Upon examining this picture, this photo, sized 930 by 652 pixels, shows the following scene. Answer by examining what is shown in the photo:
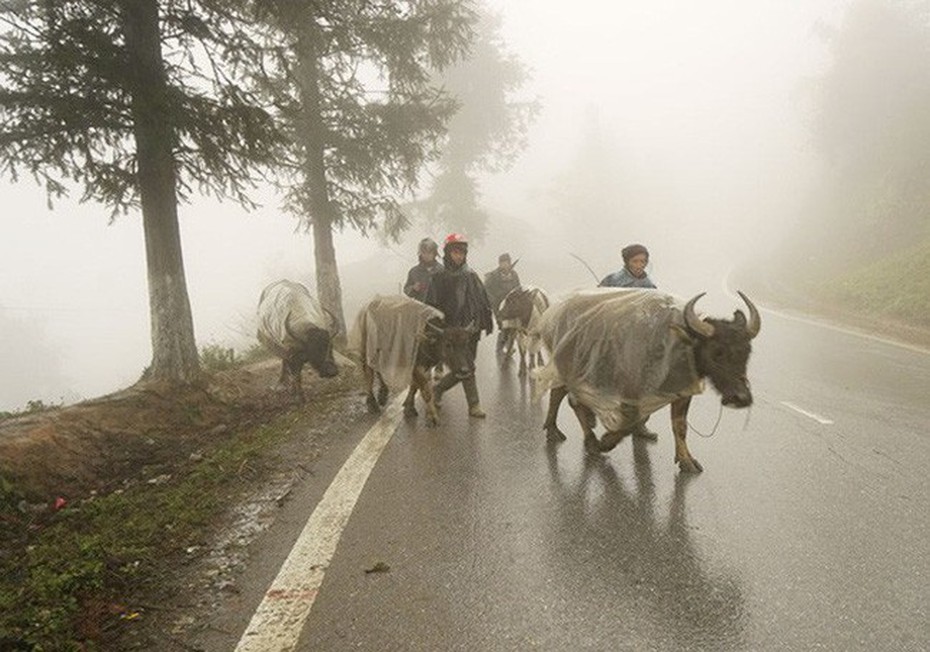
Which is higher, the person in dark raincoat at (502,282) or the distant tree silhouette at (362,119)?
the distant tree silhouette at (362,119)

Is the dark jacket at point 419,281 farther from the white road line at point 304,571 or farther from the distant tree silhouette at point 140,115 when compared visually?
the white road line at point 304,571

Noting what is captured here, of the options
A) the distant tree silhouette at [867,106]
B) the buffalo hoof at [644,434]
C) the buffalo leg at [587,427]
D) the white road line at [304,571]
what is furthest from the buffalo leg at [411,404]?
the distant tree silhouette at [867,106]

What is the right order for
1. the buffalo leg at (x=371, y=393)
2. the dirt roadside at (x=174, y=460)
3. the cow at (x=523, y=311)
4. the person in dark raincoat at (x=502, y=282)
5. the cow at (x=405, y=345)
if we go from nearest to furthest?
1. the dirt roadside at (x=174, y=460)
2. the cow at (x=405, y=345)
3. the buffalo leg at (x=371, y=393)
4. the cow at (x=523, y=311)
5. the person in dark raincoat at (x=502, y=282)

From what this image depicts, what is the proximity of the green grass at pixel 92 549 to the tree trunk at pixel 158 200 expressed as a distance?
2.58m

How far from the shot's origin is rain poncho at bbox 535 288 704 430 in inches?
195

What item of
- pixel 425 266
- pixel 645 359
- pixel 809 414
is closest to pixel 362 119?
pixel 425 266

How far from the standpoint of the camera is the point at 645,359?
5.06 m

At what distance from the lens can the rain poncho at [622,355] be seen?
4.96 metres

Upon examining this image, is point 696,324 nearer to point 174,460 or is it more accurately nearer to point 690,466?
point 690,466

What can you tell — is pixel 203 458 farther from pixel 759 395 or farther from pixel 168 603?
pixel 759 395

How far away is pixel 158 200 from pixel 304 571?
6004mm

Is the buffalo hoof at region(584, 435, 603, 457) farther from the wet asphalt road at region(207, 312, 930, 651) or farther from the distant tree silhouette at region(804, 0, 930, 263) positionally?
the distant tree silhouette at region(804, 0, 930, 263)

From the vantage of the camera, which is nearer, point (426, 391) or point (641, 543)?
point (641, 543)

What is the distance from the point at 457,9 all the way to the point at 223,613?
526 inches
